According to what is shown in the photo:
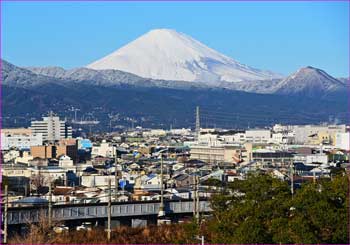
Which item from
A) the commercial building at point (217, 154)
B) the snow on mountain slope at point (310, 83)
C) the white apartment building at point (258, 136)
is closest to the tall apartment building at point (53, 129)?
the white apartment building at point (258, 136)

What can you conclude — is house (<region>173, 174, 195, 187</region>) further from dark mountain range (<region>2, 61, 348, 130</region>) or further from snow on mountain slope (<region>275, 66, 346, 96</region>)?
snow on mountain slope (<region>275, 66, 346, 96</region>)

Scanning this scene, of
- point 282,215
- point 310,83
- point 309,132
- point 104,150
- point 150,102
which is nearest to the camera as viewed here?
point 282,215

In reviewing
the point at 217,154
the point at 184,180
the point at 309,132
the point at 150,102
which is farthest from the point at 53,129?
the point at 150,102

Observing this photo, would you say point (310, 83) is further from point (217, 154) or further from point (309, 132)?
point (217, 154)

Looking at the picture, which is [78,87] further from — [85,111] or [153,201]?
[153,201]

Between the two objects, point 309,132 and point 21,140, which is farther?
point 309,132

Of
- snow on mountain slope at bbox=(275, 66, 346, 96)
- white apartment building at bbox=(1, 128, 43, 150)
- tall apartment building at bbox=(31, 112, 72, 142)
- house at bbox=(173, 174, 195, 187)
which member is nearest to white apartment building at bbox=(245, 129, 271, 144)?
tall apartment building at bbox=(31, 112, 72, 142)
